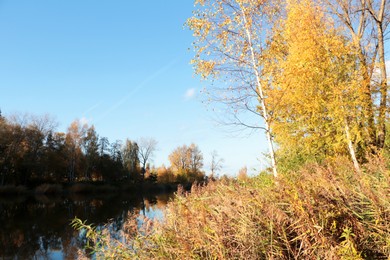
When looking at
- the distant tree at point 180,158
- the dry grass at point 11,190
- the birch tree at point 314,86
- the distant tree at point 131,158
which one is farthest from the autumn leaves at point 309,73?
the distant tree at point 180,158

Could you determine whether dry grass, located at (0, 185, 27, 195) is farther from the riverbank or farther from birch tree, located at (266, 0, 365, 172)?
birch tree, located at (266, 0, 365, 172)

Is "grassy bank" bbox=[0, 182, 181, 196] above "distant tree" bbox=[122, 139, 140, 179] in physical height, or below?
below

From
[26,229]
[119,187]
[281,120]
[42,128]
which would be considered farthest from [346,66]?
[119,187]

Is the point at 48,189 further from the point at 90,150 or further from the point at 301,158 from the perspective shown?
the point at 301,158

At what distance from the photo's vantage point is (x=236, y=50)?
1055cm

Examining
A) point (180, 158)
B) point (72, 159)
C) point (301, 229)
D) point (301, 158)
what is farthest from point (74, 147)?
point (301, 229)

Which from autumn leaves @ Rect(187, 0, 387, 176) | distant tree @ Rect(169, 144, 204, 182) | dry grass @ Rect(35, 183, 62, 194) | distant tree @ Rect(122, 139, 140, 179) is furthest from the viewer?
distant tree @ Rect(169, 144, 204, 182)

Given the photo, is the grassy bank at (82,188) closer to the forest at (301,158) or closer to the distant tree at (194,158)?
the distant tree at (194,158)

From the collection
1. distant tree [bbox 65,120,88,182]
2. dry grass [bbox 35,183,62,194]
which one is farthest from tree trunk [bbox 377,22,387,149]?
distant tree [bbox 65,120,88,182]

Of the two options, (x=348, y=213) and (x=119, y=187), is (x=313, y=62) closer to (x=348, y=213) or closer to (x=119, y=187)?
(x=348, y=213)

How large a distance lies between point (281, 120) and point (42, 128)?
45.8 metres

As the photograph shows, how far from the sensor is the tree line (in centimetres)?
4412

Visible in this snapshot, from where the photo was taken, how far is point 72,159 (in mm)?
55938

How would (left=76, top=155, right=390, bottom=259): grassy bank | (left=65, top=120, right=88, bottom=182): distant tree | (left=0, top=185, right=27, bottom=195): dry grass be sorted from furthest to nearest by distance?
(left=65, top=120, right=88, bottom=182): distant tree, (left=0, top=185, right=27, bottom=195): dry grass, (left=76, top=155, right=390, bottom=259): grassy bank
